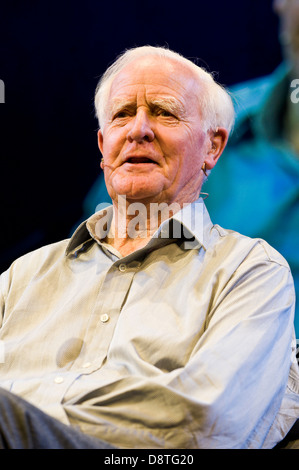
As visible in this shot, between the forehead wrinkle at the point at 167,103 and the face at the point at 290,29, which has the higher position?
the face at the point at 290,29

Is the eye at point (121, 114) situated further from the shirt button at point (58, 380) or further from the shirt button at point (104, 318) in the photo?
the shirt button at point (58, 380)

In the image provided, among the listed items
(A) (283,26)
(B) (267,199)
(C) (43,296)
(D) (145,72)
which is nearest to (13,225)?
(C) (43,296)

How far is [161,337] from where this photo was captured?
1381mm

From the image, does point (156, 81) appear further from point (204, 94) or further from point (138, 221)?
point (138, 221)

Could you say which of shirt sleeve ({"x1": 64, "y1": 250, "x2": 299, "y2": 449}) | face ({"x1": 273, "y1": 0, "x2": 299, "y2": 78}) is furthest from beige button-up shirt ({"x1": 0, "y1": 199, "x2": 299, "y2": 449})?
face ({"x1": 273, "y1": 0, "x2": 299, "y2": 78})

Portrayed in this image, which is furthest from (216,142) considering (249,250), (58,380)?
(58,380)

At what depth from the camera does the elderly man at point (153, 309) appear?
3.83ft

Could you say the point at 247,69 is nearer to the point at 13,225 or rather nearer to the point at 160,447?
the point at 13,225

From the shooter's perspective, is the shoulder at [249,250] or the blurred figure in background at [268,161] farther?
the blurred figure in background at [268,161]

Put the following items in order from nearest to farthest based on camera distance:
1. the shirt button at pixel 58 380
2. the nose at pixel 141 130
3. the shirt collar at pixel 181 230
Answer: the shirt button at pixel 58 380, the shirt collar at pixel 181 230, the nose at pixel 141 130

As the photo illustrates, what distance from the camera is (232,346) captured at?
4.10 feet

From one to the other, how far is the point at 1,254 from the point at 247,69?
3.97 ft

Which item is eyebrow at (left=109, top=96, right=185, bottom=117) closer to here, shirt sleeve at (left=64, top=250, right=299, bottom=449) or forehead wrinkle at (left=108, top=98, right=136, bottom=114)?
forehead wrinkle at (left=108, top=98, right=136, bottom=114)

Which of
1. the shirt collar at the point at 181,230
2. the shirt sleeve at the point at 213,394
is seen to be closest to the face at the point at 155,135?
the shirt collar at the point at 181,230
